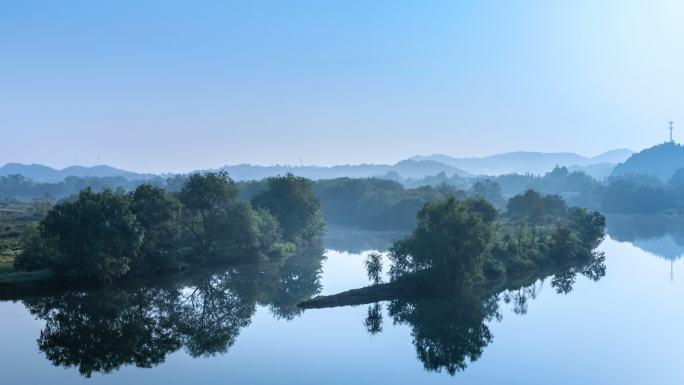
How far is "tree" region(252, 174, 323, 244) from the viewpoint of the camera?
65.8 m

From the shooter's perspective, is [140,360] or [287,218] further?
[287,218]

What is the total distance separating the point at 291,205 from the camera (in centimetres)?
6619

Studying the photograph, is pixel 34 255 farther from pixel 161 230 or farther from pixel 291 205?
→ pixel 291 205

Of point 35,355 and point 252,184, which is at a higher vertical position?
point 252,184

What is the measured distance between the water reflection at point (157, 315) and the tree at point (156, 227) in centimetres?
231

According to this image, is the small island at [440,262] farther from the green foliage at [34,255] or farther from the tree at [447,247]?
the green foliage at [34,255]

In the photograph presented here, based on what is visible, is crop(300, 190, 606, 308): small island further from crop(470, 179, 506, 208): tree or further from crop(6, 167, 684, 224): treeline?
crop(470, 179, 506, 208): tree

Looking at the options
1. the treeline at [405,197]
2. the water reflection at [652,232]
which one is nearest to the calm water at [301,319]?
the water reflection at [652,232]

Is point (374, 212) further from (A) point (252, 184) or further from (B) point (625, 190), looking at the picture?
(B) point (625, 190)

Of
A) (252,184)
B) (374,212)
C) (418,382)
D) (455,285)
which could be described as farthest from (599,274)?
(252,184)

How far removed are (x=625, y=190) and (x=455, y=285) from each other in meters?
107

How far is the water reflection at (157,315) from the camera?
28.0 metres

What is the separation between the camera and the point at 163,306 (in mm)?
37344

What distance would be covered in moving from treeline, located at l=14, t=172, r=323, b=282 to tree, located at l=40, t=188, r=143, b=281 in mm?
65
